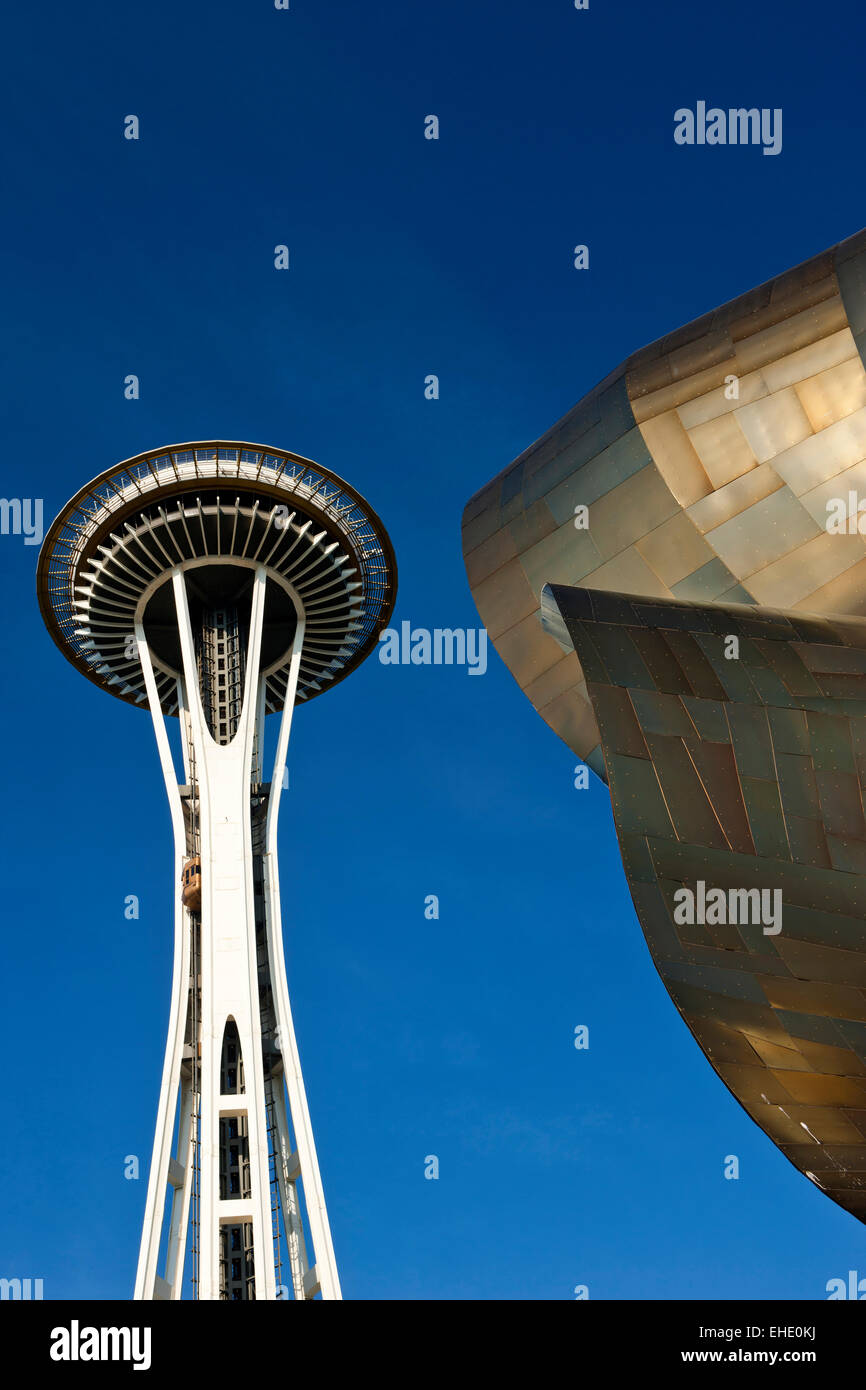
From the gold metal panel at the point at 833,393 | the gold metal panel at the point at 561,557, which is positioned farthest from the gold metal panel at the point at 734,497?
the gold metal panel at the point at 561,557

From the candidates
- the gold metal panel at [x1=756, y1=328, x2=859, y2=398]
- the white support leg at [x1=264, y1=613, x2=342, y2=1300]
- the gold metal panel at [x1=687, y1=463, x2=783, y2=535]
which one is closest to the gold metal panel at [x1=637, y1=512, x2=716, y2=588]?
the gold metal panel at [x1=687, y1=463, x2=783, y2=535]

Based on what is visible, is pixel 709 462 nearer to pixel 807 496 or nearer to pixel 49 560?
pixel 807 496

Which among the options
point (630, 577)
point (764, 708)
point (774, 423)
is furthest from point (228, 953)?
point (764, 708)

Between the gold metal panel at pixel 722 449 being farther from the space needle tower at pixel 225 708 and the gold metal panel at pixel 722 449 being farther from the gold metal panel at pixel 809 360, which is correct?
the space needle tower at pixel 225 708

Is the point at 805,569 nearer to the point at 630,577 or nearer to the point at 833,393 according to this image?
the point at 833,393

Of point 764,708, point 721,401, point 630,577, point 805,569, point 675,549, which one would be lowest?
point 764,708
